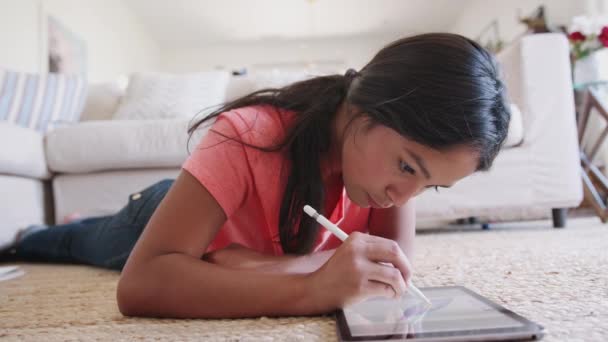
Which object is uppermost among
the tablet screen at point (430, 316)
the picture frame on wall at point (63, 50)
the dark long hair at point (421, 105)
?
the picture frame on wall at point (63, 50)

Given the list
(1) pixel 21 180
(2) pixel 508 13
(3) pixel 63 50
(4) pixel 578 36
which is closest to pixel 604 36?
(4) pixel 578 36

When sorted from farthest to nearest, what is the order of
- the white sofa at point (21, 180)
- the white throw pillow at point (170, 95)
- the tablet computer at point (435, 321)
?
the white throw pillow at point (170, 95) < the white sofa at point (21, 180) < the tablet computer at point (435, 321)

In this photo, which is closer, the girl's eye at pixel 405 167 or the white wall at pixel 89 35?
the girl's eye at pixel 405 167

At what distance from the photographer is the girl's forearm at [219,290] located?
492mm

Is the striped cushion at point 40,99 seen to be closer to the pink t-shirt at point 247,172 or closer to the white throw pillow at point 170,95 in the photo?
the white throw pillow at point 170,95

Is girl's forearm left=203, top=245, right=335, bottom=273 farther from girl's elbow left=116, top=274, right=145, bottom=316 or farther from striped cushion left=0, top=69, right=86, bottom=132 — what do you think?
striped cushion left=0, top=69, right=86, bottom=132

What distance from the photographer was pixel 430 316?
45 centimetres

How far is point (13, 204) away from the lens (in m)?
1.30

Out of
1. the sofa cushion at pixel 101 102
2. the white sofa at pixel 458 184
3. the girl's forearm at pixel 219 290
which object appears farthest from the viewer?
the sofa cushion at pixel 101 102

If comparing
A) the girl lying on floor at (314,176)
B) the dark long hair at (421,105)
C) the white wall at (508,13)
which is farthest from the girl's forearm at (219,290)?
the white wall at (508,13)

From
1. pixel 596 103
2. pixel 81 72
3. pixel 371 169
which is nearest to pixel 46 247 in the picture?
pixel 371 169

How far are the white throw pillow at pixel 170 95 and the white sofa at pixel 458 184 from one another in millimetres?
386

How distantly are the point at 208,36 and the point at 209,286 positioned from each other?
5.67 meters

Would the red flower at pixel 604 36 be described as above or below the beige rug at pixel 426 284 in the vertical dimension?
above
